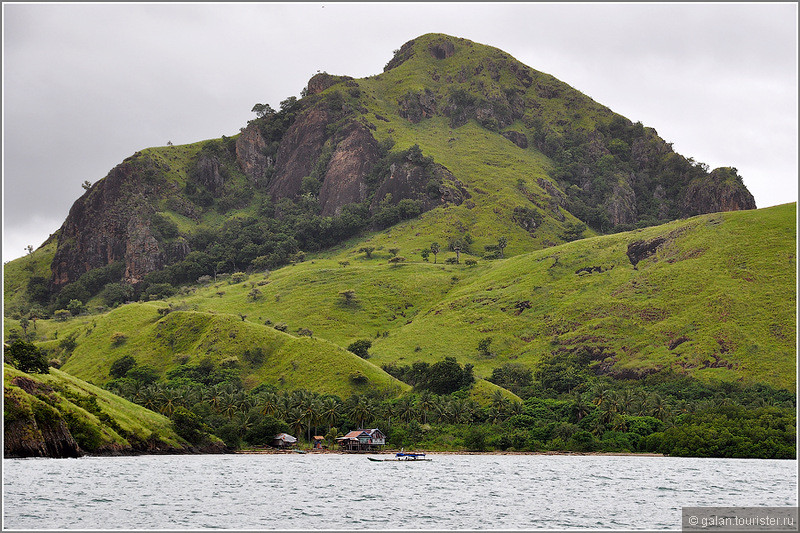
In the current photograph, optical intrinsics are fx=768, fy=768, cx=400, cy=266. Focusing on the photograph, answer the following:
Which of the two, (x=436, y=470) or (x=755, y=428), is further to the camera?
(x=755, y=428)

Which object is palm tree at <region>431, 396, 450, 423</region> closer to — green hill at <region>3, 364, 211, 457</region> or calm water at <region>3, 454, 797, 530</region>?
calm water at <region>3, 454, 797, 530</region>

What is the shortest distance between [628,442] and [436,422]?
133 ft

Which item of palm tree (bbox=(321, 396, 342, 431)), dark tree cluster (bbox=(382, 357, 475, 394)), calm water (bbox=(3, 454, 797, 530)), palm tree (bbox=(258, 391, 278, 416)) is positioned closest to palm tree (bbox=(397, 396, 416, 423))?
palm tree (bbox=(321, 396, 342, 431))

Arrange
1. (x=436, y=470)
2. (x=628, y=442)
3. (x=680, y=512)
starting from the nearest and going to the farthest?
(x=680, y=512) < (x=436, y=470) < (x=628, y=442)

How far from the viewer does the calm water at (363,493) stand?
58.4 m

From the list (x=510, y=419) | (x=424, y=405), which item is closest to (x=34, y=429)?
(x=424, y=405)

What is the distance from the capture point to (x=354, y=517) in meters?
60.7

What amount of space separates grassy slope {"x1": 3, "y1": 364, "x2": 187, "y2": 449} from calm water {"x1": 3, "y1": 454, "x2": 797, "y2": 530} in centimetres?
810

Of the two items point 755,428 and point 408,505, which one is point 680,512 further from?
point 755,428

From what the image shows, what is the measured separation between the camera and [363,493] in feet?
259

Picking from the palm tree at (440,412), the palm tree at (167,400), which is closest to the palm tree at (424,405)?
the palm tree at (440,412)

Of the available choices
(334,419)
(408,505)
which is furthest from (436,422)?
(408,505)

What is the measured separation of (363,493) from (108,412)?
66071 mm

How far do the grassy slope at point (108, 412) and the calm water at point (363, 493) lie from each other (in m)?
8.10
